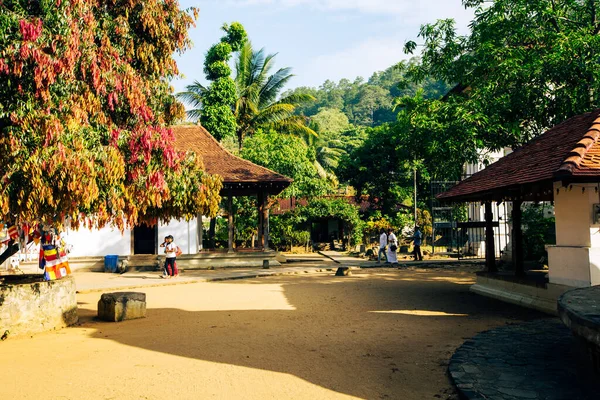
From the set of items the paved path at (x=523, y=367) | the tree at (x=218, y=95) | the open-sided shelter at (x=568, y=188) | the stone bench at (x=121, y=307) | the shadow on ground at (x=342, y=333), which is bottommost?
the shadow on ground at (x=342, y=333)

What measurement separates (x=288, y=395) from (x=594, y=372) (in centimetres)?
322

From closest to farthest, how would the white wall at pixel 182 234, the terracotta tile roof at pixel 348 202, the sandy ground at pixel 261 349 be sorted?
the sandy ground at pixel 261 349 → the white wall at pixel 182 234 → the terracotta tile roof at pixel 348 202

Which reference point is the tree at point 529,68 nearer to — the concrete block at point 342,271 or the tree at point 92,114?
the concrete block at point 342,271

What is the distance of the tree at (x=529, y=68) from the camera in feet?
39.9

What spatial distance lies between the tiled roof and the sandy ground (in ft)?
8.06

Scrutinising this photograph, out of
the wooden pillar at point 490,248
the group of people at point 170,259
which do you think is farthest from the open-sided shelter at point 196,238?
the wooden pillar at point 490,248

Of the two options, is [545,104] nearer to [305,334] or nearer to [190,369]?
[305,334]

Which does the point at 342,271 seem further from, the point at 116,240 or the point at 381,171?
the point at 381,171

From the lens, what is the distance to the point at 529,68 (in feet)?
39.9

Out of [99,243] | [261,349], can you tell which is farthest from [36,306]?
[99,243]

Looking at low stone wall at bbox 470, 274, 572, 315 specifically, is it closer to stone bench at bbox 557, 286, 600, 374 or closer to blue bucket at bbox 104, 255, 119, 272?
stone bench at bbox 557, 286, 600, 374

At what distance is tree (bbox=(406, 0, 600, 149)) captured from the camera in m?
12.2

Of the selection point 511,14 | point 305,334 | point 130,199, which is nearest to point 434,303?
point 305,334

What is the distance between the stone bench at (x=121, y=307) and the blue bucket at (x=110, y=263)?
33.6ft
